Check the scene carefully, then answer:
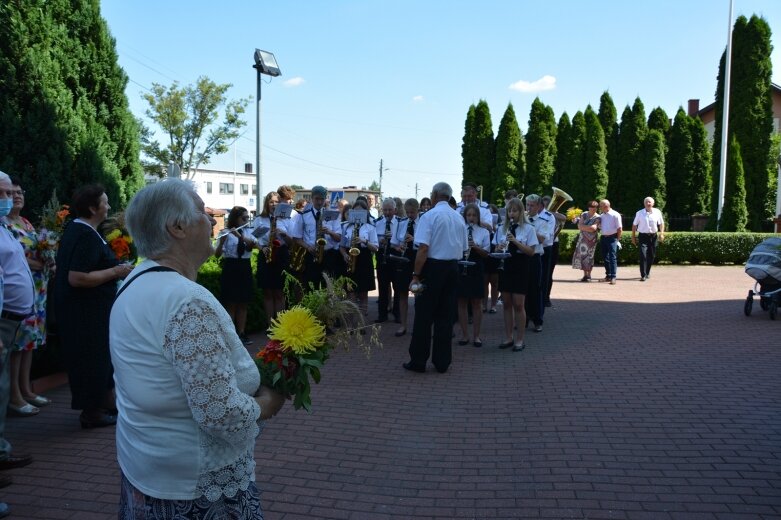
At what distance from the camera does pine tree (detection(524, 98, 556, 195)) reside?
32.3 meters

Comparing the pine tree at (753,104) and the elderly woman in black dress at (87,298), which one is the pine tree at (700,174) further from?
the elderly woman in black dress at (87,298)

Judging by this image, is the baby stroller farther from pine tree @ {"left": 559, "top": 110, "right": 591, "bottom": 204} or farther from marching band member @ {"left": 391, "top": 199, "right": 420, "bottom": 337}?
pine tree @ {"left": 559, "top": 110, "right": 591, "bottom": 204}

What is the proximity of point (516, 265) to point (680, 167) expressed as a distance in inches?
1052

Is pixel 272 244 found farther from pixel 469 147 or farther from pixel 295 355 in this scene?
pixel 469 147

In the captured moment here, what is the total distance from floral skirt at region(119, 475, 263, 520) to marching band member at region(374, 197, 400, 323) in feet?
27.3

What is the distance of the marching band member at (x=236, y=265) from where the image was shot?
8.65 m

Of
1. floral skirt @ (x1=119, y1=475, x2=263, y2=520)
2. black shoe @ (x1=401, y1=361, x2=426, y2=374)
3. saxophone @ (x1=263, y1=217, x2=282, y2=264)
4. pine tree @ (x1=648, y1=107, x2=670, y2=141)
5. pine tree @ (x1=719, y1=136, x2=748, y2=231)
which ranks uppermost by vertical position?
pine tree @ (x1=648, y1=107, x2=670, y2=141)

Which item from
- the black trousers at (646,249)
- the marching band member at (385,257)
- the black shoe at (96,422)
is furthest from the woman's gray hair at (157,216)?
the black trousers at (646,249)

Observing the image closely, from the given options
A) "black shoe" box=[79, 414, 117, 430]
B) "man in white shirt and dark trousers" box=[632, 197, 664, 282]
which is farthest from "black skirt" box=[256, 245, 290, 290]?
"man in white shirt and dark trousers" box=[632, 197, 664, 282]

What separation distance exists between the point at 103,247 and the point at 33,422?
1876 mm

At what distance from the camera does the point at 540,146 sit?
3225 centimetres

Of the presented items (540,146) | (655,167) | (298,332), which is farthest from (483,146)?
(298,332)

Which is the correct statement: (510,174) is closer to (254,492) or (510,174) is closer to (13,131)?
(13,131)

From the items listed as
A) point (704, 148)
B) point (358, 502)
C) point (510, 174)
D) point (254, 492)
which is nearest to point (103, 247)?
point (358, 502)
